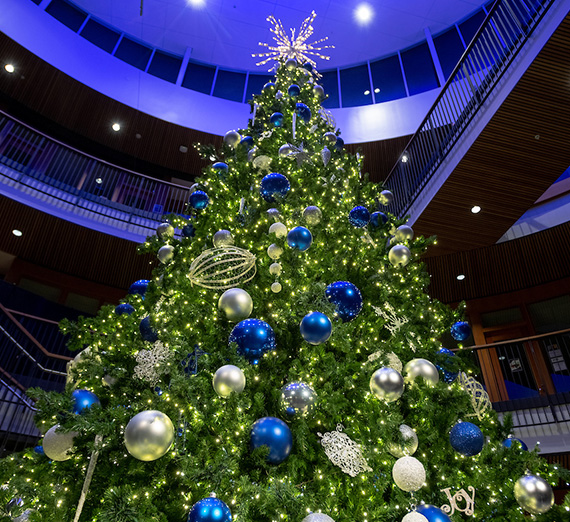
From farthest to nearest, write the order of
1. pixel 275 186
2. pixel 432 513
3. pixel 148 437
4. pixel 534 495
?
1. pixel 275 186
2. pixel 534 495
3. pixel 432 513
4. pixel 148 437

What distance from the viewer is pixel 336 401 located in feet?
6.72

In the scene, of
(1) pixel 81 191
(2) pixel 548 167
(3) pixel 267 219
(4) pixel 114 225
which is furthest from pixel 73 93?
(2) pixel 548 167

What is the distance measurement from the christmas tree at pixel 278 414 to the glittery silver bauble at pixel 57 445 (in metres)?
0.01

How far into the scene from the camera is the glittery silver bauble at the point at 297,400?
192 centimetres

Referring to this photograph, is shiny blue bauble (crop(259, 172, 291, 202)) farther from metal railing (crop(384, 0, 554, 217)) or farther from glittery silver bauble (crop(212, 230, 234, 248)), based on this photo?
metal railing (crop(384, 0, 554, 217))

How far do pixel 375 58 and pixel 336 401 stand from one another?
14243mm

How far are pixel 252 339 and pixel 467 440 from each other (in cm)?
128

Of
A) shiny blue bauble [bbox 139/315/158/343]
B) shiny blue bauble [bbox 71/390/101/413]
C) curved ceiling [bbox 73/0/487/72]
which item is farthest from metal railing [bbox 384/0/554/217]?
curved ceiling [bbox 73/0/487/72]

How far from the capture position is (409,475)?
1764 mm

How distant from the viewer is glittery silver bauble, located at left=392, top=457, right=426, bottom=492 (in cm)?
176

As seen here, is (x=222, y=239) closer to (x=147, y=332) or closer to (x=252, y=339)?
(x=147, y=332)

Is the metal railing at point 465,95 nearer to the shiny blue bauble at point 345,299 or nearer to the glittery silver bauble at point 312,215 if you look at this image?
the glittery silver bauble at point 312,215

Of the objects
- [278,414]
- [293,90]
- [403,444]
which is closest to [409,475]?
[403,444]

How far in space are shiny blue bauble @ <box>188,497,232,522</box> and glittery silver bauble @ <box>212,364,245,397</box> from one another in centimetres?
50
